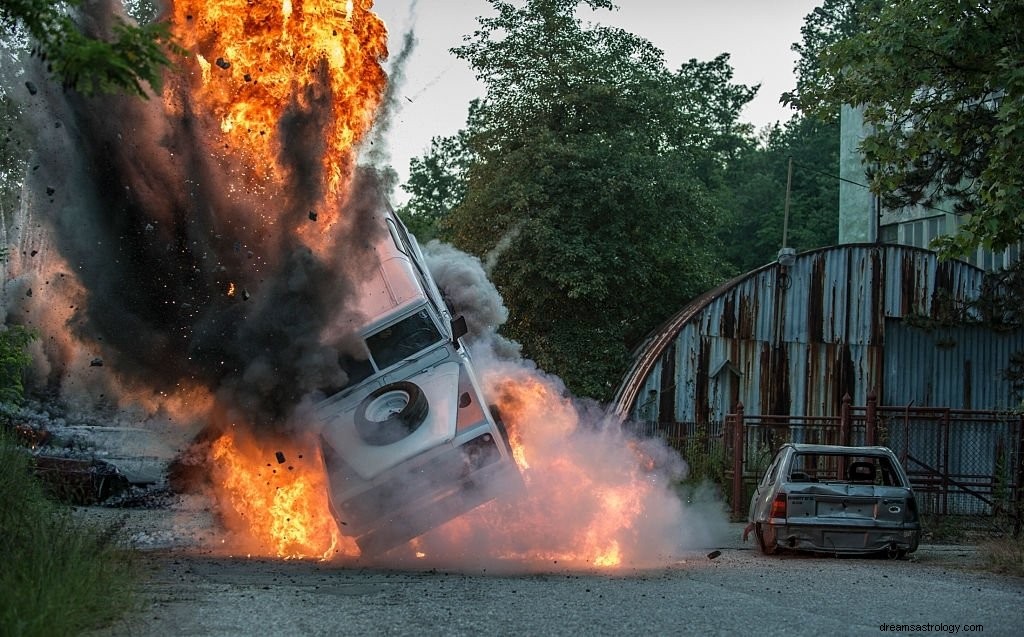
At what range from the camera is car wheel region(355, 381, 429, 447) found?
1261cm

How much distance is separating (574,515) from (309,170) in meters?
5.30

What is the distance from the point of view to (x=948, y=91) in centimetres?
1642

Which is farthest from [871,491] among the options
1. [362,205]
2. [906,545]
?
[362,205]

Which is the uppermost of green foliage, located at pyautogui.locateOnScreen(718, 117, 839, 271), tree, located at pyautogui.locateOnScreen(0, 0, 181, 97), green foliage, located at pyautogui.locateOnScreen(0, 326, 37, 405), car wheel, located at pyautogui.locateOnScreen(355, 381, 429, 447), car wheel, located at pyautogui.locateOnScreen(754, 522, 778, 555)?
green foliage, located at pyautogui.locateOnScreen(718, 117, 839, 271)

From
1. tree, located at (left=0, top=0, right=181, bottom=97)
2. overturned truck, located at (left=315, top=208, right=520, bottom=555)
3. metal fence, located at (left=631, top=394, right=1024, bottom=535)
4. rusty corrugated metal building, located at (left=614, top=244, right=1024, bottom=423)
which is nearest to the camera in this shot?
tree, located at (left=0, top=0, right=181, bottom=97)

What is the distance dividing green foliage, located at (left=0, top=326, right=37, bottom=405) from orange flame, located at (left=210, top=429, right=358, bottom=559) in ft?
Answer: 8.69

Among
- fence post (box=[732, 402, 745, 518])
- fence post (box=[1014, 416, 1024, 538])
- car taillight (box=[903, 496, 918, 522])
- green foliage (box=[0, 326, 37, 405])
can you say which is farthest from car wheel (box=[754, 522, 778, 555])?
green foliage (box=[0, 326, 37, 405])

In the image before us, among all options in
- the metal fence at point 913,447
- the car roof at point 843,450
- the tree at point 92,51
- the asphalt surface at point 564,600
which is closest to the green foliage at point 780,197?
the metal fence at point 913,447

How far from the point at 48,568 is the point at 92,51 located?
153 inches

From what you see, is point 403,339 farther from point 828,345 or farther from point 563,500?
point 828,345

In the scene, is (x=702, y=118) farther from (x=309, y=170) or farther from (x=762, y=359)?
(x=309, y=170)

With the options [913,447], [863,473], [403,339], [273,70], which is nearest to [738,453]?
[913,447]

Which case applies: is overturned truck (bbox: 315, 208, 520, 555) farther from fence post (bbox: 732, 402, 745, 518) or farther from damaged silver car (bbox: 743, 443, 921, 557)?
fence post (bbox: 732, 402, 745, 518)

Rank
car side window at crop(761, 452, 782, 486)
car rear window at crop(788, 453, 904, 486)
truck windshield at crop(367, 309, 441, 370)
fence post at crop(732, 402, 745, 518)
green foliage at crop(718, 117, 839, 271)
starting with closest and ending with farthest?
truck windshield at crop(367, 309, 441, 370) < car rear window at crop(788, 453, 904, 486) < car side window at crop(761, 452, 782, 486) < fence post at crop(732, 402, 745, 518) < green foliage at crop(718, 117, 839, 271)
